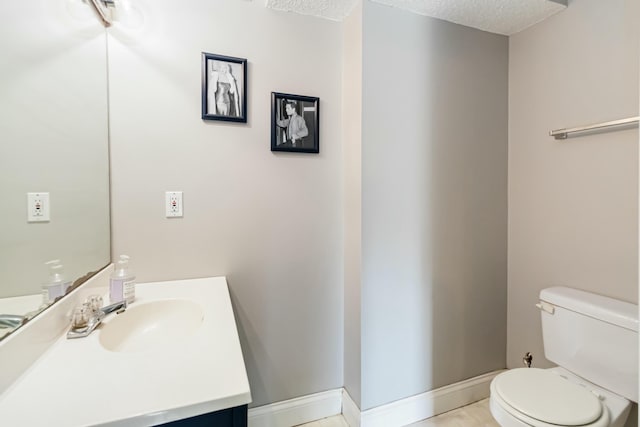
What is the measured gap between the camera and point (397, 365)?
1.57m

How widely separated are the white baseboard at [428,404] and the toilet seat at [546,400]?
0.50 meters

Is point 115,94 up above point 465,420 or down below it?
above

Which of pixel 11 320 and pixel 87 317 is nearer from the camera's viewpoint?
pixel 11 320

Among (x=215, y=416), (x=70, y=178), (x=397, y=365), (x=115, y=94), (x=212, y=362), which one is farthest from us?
(x=397, y=365)

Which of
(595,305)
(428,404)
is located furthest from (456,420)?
(595,305)

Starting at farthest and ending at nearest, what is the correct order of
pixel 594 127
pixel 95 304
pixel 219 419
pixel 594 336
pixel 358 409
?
pixel 358 409
pixel 594 127
pixel 594 336
pixel 95 304
pixel 219 419

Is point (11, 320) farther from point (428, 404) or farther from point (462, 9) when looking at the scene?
point (462, 9)

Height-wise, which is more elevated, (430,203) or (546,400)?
(430,203)

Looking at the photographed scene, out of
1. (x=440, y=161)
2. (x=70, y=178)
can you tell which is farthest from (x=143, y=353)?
(x=440, y=161)

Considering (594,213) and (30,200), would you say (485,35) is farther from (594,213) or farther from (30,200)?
(30,200)

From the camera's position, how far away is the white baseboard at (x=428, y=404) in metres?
1.53

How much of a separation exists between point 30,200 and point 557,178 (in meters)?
2.30

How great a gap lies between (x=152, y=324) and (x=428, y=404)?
1.54m

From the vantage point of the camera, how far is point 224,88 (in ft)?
4.60
